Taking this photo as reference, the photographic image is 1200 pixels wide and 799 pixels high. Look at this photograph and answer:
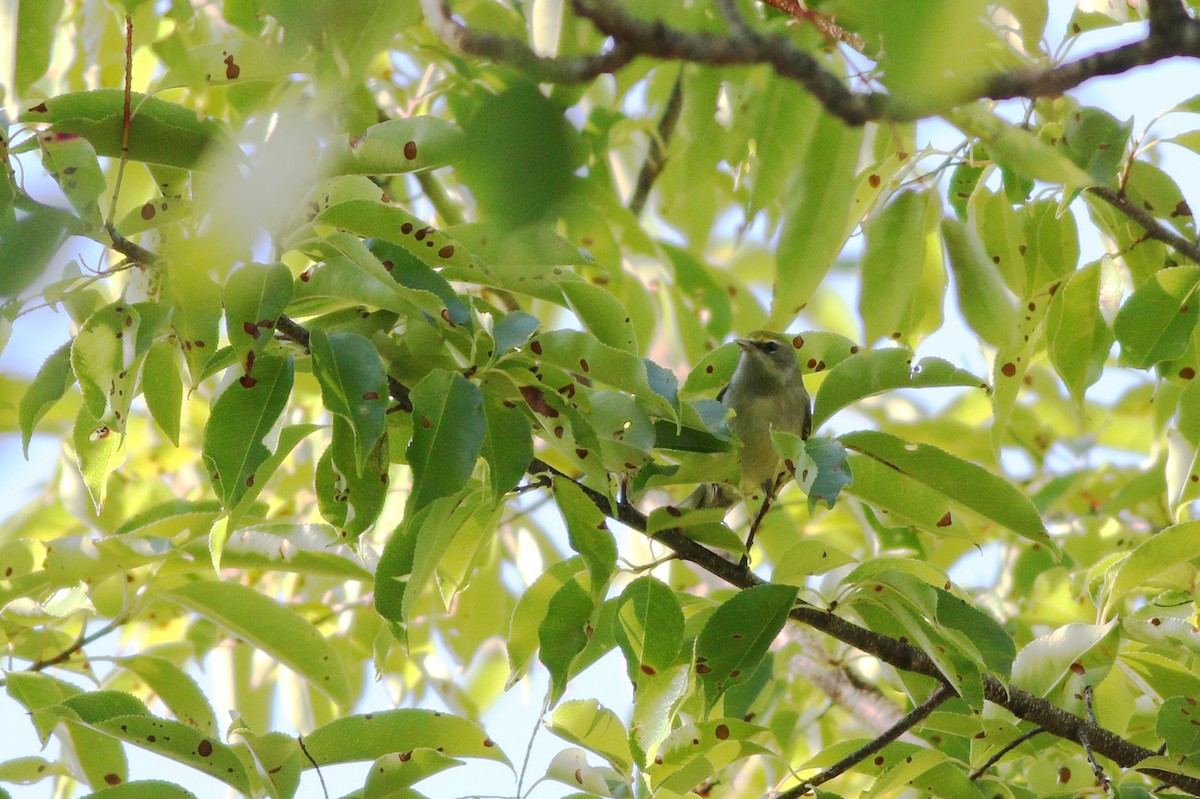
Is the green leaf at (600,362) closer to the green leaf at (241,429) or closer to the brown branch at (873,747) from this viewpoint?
the green leaf at (241,429)

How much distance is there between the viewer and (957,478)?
210cm

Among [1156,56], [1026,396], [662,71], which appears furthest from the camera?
[1026,396]

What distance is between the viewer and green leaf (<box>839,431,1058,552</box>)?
2076mm

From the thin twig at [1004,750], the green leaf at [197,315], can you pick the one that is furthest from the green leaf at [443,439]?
the thin twig at [1004,750]

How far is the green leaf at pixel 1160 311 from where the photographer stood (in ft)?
7.68

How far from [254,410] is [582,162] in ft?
3.71

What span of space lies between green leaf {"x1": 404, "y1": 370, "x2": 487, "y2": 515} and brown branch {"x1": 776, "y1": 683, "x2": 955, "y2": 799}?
91cm

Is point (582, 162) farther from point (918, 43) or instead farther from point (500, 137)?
point (918, 43)

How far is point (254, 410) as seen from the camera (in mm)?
1753

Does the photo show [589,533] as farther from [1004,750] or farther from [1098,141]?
[1098,141]

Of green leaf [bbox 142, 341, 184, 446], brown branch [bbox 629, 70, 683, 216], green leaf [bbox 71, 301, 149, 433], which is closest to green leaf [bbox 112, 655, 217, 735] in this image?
green leaf [bbox 142, 341, 184, 446]

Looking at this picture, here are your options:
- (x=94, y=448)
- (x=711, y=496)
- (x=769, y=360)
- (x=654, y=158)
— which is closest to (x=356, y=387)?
(x=94, y=448)

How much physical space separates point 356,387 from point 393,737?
762 mm

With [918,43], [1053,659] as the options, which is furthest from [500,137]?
[1053,659]
